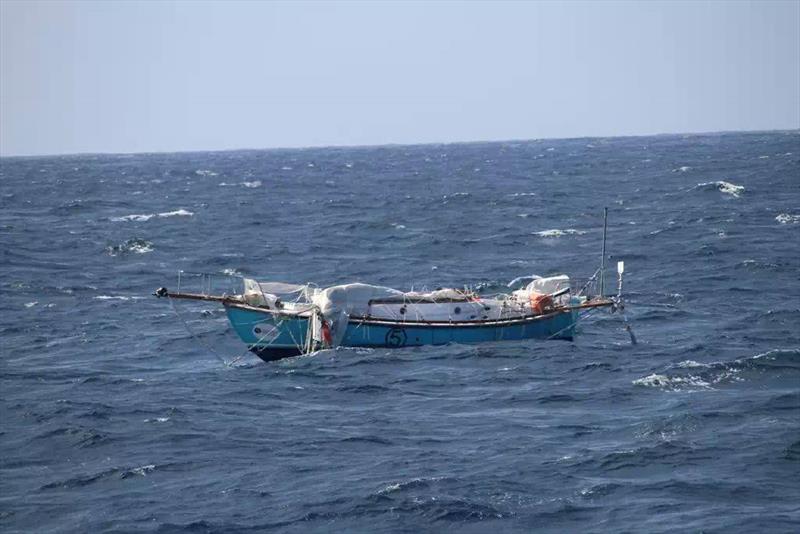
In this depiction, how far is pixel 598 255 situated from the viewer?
7750 cm

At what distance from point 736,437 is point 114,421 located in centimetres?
1988

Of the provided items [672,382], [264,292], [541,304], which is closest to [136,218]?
[264,292]

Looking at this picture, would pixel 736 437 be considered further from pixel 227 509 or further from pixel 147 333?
pixel 147 333

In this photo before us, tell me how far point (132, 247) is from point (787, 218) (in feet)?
161

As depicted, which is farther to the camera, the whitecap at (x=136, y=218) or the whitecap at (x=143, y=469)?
the whitecap at (x=136, y=218)

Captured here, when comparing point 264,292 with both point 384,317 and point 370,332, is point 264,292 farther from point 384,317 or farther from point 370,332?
point 384,317

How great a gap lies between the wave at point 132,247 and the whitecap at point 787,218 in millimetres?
46887

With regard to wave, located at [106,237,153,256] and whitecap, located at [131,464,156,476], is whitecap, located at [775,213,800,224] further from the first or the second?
whitecap, located at [131,464,156,476]

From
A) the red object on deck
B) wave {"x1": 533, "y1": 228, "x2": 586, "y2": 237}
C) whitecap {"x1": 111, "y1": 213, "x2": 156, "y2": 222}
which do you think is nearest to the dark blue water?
wave {"x1": 533, "y1": 228, "x2": 586, "y2": 237}

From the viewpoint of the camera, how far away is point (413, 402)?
41906 mm

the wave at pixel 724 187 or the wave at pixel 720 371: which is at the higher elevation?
the wave at pixel 724 187

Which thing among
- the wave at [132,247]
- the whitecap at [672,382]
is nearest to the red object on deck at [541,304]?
the whitecap at [672,382]

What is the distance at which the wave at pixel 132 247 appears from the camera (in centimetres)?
8631

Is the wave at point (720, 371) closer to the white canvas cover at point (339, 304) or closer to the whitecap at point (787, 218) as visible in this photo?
the white canvas cover at point (339, 304)
